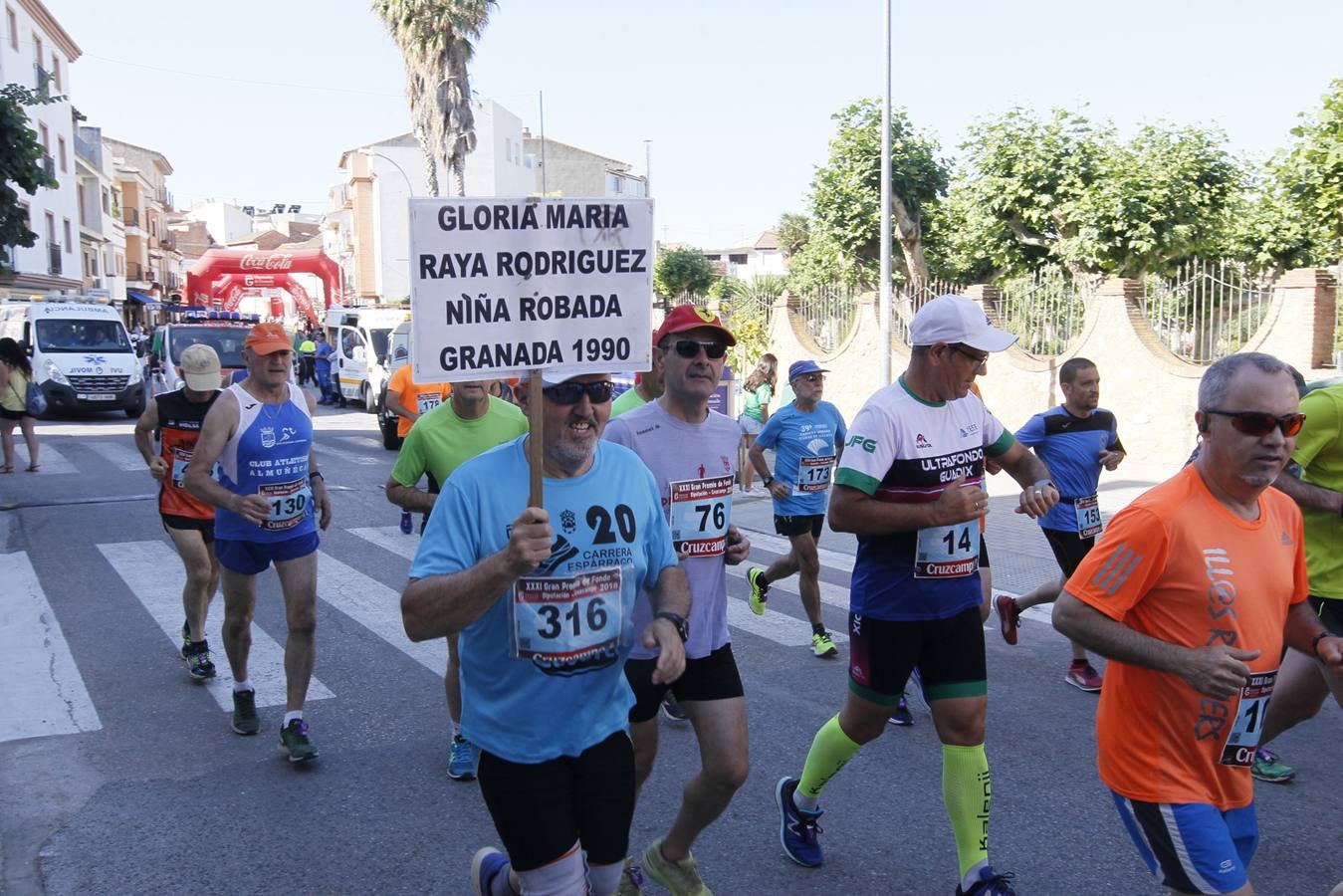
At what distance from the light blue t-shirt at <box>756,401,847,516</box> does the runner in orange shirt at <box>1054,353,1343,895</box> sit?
4.48 m

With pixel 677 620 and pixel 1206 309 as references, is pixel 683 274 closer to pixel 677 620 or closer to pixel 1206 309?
pixel 1206 309

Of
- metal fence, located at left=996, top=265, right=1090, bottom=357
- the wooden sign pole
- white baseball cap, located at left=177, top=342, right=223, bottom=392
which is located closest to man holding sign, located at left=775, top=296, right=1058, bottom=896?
the wooden sign pole

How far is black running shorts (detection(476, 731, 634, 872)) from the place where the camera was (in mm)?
2842

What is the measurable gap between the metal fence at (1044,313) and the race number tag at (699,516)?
14.8 metres

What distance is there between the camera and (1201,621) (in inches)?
108

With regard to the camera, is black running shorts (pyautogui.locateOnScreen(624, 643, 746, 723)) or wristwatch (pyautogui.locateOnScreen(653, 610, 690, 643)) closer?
wristwatch (pyautogui.locateOnScreen(653, 610, 690, 643))

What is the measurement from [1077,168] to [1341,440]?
19852 mm

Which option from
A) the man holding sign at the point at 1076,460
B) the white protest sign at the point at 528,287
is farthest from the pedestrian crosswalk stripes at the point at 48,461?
the white protest sign at the point at 528,287

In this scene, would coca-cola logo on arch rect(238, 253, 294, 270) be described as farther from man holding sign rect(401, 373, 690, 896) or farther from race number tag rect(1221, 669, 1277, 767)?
race number tag rect(1221, 669, 1277, 767)

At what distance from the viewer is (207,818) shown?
15.6 ft

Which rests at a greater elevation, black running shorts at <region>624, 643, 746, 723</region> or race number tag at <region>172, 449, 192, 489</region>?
race number tag at <region>172, 449, 192, 489</region>

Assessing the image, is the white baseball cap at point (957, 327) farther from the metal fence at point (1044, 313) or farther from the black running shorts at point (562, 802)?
the metal fence at point (1044, 313)

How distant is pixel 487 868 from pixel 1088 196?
2080 centimetres

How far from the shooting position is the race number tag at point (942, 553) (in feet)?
12.9
